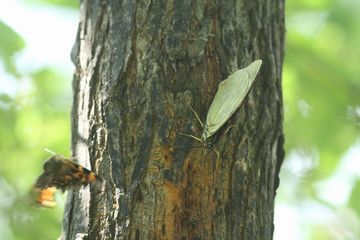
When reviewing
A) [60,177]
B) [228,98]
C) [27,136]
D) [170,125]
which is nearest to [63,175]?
[60,177]

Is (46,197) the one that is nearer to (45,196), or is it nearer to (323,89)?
(45,196)

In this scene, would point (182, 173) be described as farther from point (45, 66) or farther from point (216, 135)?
point (45, 66)

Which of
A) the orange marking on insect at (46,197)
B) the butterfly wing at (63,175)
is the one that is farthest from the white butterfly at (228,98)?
the orange marking on insect at (46,197)

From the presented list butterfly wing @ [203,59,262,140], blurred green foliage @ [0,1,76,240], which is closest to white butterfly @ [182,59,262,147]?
butterfly wing @ [203,59,262,140]

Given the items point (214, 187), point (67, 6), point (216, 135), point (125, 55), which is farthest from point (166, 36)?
point (67, 6)

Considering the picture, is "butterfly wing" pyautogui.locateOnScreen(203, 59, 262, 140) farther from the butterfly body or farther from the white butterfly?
the butterfly body

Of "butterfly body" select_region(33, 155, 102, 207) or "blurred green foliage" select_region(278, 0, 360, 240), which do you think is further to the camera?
"blurred green foliage" select_region(278, 0, 360, 240)

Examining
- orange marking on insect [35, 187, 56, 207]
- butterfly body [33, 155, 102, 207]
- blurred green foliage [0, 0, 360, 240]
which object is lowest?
orange marking on insect [35, 187, 56, 207]
